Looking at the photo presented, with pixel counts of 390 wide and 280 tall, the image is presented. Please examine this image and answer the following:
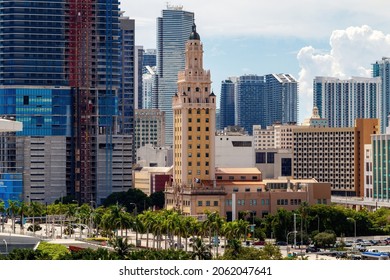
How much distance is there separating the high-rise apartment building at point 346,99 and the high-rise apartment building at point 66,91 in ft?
229

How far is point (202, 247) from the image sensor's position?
49469 millimetres

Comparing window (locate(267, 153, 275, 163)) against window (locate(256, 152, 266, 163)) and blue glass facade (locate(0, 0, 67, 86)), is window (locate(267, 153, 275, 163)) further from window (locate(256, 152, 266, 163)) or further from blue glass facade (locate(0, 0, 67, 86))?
blue glass facade (locate(0, 0, 67, 86))

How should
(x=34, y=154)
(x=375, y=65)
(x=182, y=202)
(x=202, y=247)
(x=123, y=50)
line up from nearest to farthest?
(x=202, y=247), (x=182, y=202), (x=34, y=154), (x=123, y=50), (x=375, y=65)

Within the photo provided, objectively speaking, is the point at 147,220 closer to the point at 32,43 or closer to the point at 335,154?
the point at 32,43

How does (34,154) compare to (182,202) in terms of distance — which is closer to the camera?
(182,202)

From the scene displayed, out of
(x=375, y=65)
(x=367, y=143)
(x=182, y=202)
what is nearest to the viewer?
(x=182, y=202)

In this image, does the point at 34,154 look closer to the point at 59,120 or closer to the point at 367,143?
the point at 59,120

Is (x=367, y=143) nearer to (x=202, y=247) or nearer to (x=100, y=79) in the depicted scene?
(x=100, y=79)

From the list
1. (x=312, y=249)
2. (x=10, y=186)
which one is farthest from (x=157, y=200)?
(x=312, y=249)

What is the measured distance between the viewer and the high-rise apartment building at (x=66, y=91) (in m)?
117

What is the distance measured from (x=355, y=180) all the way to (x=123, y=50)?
42040mm

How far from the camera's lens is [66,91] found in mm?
118250

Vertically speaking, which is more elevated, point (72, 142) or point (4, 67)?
point (4, 67)

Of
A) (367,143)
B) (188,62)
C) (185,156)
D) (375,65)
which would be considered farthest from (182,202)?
(375,65)
